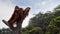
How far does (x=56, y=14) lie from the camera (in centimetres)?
3231


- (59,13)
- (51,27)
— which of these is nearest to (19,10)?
(51,27)

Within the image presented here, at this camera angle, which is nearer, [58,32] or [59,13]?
[58,32]

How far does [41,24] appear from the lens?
123 feet

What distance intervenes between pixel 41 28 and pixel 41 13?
3.58 meters

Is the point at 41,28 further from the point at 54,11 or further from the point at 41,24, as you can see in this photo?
the point at 54,11

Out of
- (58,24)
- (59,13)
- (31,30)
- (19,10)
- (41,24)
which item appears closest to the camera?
(19,10)

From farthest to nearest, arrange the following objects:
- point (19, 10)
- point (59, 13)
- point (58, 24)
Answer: point (59, 13)
point (58, 24)
point (19, 10)

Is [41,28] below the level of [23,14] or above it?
below

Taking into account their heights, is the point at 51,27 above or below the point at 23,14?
below

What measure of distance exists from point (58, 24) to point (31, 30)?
8257 millimetres

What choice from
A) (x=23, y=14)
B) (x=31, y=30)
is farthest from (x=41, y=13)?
(x=23, y=14)

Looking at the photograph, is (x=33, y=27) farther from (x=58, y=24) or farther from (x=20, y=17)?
(x=20, y=17)

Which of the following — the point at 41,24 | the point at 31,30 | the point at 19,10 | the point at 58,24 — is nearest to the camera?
the point at 19,10

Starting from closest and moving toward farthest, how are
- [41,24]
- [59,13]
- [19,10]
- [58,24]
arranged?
[19,10] < [58,24] < [59,13] < [41,24]
